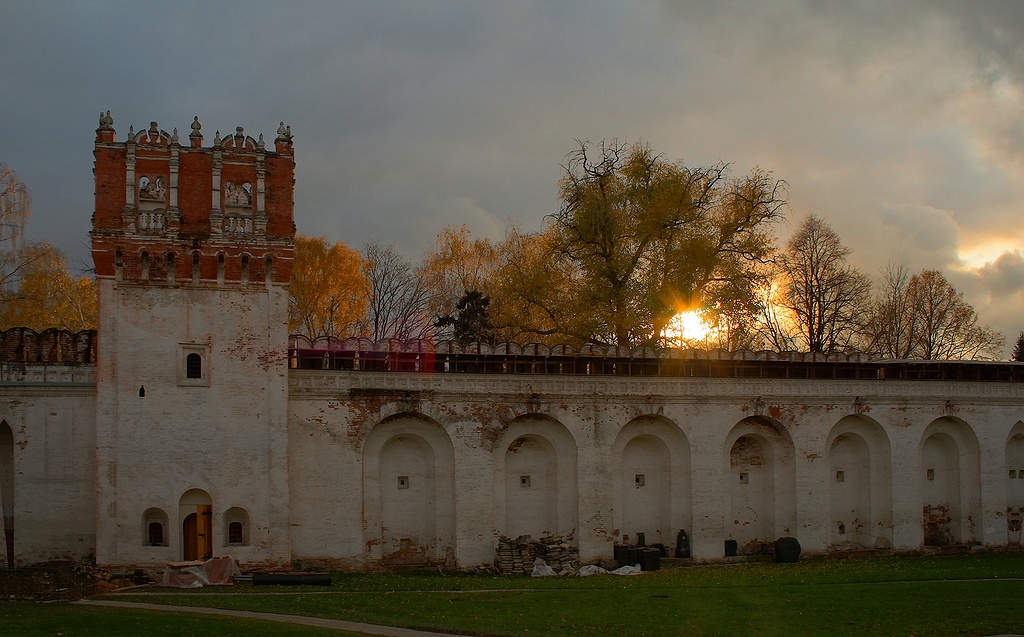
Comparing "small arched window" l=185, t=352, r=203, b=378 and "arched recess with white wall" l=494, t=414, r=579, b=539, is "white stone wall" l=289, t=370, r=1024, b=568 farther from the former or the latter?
"small arched window" l=185, t=352, r=203, b=378

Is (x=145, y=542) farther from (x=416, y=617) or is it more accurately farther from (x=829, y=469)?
(x=829, y=469)

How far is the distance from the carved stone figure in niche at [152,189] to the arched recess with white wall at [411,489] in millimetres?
9058

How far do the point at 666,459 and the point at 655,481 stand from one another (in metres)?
0.84

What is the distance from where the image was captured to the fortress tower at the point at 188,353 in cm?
2673

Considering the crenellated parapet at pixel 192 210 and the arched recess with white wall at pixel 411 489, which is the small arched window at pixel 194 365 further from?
the arched recess with white wall at pixel 411 489

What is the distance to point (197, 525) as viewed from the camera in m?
27.3

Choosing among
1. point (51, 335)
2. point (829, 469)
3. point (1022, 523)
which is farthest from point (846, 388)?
point (51, 335)

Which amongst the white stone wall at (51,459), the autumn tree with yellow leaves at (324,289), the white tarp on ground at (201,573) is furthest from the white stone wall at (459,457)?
the autumn tree with yellow leaves at (324,289)

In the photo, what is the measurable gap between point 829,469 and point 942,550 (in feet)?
17.1

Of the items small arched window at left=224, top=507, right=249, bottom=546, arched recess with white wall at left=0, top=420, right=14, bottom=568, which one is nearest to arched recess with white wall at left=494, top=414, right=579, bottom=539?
small arched window at left=224, top=507, right=249, bottom=546

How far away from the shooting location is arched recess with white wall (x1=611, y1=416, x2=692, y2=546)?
32450 mm

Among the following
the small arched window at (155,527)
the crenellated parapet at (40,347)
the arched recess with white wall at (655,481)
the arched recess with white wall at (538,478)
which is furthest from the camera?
the arched recess with white wall at (655,481)

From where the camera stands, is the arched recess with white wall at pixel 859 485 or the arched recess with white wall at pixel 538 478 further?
the arched recess with white wall at pixel 859 485

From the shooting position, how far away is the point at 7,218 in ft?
127
